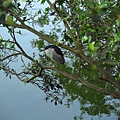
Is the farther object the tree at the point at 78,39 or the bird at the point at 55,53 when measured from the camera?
the bird at the point at 55,53

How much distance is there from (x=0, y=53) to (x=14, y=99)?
145 cm

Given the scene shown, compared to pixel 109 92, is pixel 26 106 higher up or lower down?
higher up

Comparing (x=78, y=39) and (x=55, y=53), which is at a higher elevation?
(x=55, y=53)

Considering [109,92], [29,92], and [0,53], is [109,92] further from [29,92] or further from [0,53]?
[29,92]

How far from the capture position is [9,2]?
0.89 metres

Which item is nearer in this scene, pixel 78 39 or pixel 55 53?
pixel 78 39

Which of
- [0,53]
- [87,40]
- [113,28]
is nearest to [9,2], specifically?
[87,40]

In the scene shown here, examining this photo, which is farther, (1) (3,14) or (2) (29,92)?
(2) (29,92)

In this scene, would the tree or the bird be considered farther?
the bird

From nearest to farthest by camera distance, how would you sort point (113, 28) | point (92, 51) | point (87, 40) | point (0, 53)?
point (92, 51) < point (87, 40) < point (113, 28) < point (0, 53)

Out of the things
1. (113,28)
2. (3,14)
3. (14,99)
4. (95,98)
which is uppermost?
(95,98)

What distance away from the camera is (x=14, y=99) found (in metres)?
4.30

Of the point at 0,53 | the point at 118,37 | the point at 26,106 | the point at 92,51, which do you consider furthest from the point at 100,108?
the point at 92,51

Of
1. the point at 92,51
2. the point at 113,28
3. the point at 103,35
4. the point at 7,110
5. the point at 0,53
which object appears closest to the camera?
the point at 92,51
